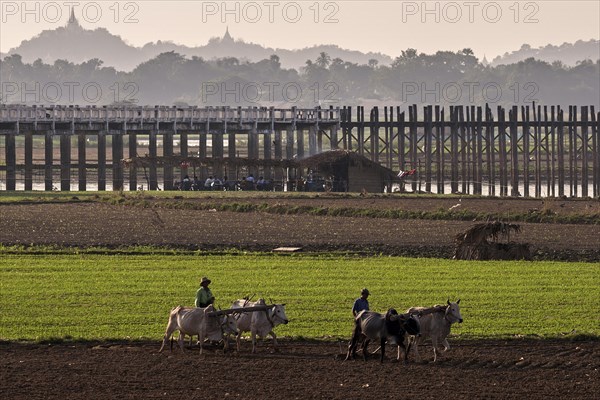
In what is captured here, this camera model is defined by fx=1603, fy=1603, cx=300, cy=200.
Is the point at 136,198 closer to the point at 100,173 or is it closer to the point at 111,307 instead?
the point at 100,173

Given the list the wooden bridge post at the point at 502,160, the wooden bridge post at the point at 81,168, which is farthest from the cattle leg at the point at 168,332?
the wooden bridge post at the point at 502,160

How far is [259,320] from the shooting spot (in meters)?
29.8

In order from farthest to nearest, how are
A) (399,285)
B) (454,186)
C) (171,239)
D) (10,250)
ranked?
1. (454,186)
2. (171,239)
3. (10,250)
4. (399,285)

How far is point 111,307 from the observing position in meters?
35.2

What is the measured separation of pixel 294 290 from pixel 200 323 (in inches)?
338

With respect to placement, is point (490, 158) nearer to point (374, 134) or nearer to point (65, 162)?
point (374, 134)

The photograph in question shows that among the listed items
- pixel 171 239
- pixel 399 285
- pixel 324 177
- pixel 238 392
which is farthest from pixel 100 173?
pixel 238 392

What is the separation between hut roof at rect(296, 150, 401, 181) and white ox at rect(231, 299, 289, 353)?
54995mm

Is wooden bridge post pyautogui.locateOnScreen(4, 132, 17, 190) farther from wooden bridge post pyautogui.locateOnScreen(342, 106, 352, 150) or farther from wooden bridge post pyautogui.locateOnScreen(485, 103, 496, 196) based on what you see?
wooden bridge post pyautogui.locateOnScreen(485, 103, 496, 196)

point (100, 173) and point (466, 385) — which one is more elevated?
point (100, 173)

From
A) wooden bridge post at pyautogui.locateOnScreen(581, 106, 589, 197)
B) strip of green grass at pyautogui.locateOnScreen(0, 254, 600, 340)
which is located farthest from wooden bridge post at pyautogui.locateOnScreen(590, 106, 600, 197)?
strip of green grass at pyautogui.locateOnScreen(0, 254, 600, 340)

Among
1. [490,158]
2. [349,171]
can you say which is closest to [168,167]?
[349,171]

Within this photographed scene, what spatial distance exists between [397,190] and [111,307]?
2119 inches

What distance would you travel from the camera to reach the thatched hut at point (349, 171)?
279ft
